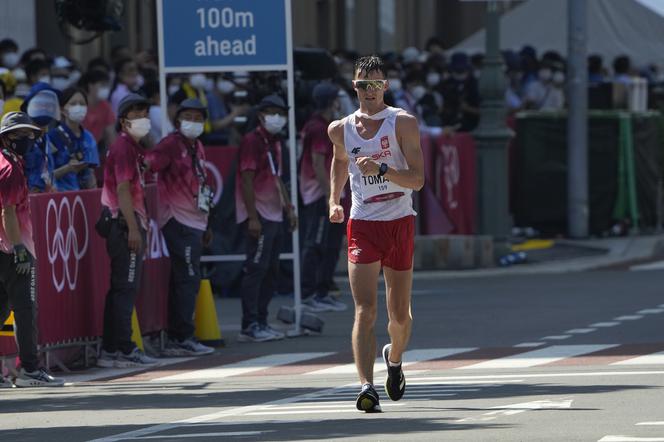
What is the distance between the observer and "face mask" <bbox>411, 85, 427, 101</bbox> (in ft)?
86.1

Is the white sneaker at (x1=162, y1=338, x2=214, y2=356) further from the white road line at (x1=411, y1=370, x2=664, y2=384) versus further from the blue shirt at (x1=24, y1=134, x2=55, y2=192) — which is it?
the white road line at (x1=411, y1=370, x2=664, y2=384)

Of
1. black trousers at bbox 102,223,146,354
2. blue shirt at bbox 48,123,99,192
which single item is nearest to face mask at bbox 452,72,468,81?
blue shirt at bbox 48,123,99,192

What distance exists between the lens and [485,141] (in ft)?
76.2

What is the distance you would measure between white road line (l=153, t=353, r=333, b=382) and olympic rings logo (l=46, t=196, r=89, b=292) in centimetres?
107

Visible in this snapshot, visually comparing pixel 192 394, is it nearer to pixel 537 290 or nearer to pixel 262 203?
pixel 262 203

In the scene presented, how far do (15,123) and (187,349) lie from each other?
9.90 feet

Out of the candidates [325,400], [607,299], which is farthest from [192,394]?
[607,299]

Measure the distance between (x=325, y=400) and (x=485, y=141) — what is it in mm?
11819

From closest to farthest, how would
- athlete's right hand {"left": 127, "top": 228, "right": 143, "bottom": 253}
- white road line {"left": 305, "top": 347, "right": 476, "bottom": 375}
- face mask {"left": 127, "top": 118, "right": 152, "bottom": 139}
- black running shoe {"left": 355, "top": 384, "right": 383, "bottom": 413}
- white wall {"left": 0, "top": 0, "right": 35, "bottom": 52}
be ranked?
1. black running shoe {"left": 355, "top": 384, "right": 383, "bottom": 413}
2. white road line {"left": 305, "top": 347, "right": 476, "bottom": 375}
3. athlete's right hand {"left": 127, "top": 228, "right": 143, "bottom": 253}
4. face mask {"left": 127, "top": 118, "right": 152, "bottom": 139}
5. white wall {"left": 0, "top": 0, "right": 35, "bottom": 52}

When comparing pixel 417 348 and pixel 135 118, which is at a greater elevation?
pixel 135 118

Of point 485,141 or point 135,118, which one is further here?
point 485,141

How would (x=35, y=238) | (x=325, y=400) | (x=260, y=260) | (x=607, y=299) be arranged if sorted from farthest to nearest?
(x=607, y=299)
(x=260, y=260)
(x=35, y=238)
(x=325, y=400)

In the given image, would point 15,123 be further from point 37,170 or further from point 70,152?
point 70,152

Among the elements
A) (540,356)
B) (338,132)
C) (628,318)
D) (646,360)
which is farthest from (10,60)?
(338,132)
